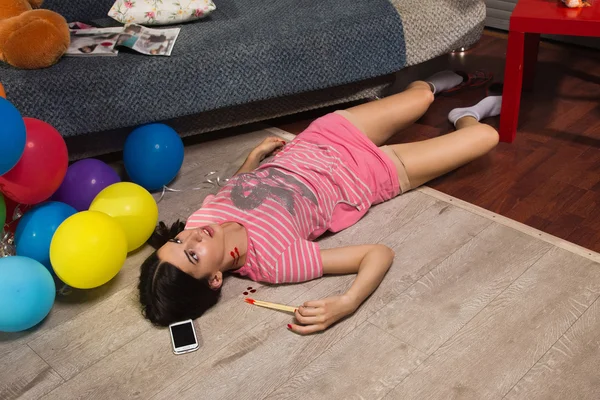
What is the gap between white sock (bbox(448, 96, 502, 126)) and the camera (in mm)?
2338

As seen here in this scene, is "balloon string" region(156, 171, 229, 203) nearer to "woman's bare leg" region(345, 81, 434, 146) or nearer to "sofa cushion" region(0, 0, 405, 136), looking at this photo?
"sofa cushion" region(0, 0, 405, 136)

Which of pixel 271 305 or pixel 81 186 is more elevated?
pixel 81 186

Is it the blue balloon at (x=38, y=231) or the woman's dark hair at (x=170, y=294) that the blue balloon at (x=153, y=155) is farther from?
the woman's dark hair at (x=170, y=294)

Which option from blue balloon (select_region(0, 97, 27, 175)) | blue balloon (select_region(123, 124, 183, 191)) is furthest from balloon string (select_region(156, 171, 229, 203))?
blue balloon (select_region(0, 97, 27, 175))

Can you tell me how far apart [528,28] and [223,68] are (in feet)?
3.34

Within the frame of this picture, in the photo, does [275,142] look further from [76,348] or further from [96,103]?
[76,348]

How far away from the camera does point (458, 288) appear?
1.66 meters

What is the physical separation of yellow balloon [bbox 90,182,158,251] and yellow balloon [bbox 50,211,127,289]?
0.38 feet

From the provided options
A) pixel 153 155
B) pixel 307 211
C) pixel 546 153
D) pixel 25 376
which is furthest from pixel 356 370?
pixel 546 153

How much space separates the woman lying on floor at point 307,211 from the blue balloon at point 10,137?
0.39 meters

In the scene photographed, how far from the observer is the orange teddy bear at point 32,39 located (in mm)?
2049

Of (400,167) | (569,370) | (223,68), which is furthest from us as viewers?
(223,68)

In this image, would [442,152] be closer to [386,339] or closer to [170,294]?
[386,339]

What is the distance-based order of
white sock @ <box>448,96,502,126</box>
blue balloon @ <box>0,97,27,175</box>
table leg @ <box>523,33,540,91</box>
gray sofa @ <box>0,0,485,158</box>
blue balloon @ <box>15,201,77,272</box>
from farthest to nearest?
1. table leg @ <box>523,33,540,91</box>
2. white sock @ <box>448,96,502,126</box>
3. gray sofa @ <box>0,0,485,158</box>
4. blue balloon @ <box>15,201,77,272</box>
5. blue balloon @ <box>0,97,27,175</box>
